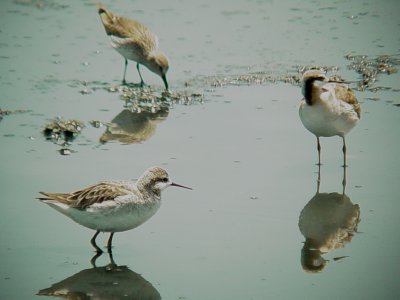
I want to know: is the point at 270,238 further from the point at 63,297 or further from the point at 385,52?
Result: the point at 385,52

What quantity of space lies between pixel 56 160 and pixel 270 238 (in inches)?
140

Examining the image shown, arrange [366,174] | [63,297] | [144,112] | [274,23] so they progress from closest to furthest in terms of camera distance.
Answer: [63,297] < [366,174] < [144,112] < [274,23]

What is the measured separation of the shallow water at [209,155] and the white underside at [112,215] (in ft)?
0.98

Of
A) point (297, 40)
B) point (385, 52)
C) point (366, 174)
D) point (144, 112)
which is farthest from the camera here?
point (297, 40)

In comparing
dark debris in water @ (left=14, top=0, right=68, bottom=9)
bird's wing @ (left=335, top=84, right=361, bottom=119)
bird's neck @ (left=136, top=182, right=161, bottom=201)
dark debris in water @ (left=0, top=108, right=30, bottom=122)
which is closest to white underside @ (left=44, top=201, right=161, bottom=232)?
bird's neck @ (left=136, top=182, right=161, bottom=201)

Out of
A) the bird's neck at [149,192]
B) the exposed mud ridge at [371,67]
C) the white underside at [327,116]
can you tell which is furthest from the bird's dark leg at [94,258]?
the exposed mud ridge at [371,67]

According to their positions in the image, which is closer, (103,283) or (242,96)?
(103,283)

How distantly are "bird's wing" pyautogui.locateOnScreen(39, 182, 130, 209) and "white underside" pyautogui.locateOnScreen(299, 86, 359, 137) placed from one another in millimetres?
3279

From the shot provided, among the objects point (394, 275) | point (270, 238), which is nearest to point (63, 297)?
point (270, 238)

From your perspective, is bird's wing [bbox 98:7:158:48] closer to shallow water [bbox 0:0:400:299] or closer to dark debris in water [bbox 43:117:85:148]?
shallow water [bbox 0:0:400:299]

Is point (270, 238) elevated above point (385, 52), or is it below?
below

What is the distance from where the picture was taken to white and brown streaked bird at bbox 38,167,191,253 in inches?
315

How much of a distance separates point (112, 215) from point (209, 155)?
9.29ft

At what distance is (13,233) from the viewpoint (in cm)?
845
